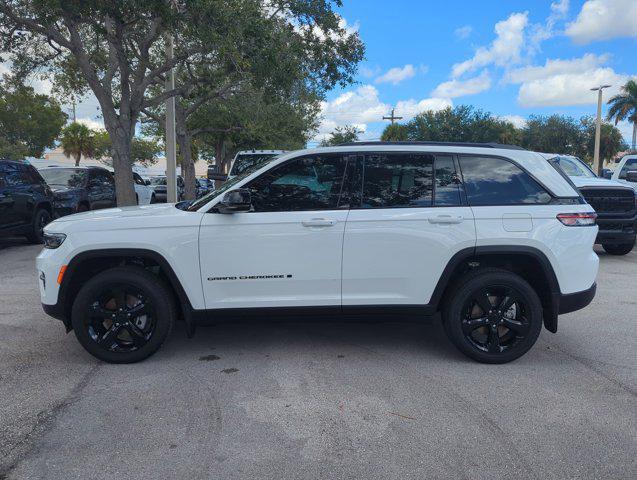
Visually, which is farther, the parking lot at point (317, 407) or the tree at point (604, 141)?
the tree at point (604, 141)

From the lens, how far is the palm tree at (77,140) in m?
58.5

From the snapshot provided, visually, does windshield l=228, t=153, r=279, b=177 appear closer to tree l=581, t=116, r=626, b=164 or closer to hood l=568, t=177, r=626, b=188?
hood l=568, t=177, r=626, b=188

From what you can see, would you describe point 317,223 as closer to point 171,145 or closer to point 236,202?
point 236,202

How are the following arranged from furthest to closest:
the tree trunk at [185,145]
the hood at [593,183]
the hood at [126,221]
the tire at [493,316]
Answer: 1. the tree trunk at [185,145]
2. the hood at [593,183]
3. the tire at [493,316]
4. the hood at [126,221]

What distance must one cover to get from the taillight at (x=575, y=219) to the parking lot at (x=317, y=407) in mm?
1244

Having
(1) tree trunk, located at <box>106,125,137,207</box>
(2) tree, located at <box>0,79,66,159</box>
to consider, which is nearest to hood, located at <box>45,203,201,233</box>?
(1) tree trunk, located at <box>106,125,137,207</box>

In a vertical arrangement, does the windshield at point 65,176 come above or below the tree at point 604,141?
below

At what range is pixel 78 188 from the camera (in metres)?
13.0

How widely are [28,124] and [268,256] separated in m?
45.6

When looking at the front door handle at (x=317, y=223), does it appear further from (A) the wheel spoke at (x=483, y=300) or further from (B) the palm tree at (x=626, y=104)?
(B) the palm tree at (x=626, y=104)

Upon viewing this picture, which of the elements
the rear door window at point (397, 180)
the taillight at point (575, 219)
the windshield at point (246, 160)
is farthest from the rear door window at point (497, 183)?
the windshield at point (246, 160)

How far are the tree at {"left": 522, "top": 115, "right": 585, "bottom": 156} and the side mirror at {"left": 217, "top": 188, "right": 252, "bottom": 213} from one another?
147 ft

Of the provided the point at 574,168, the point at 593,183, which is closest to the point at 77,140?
the point at 574,168

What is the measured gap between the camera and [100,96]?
1309 cm
